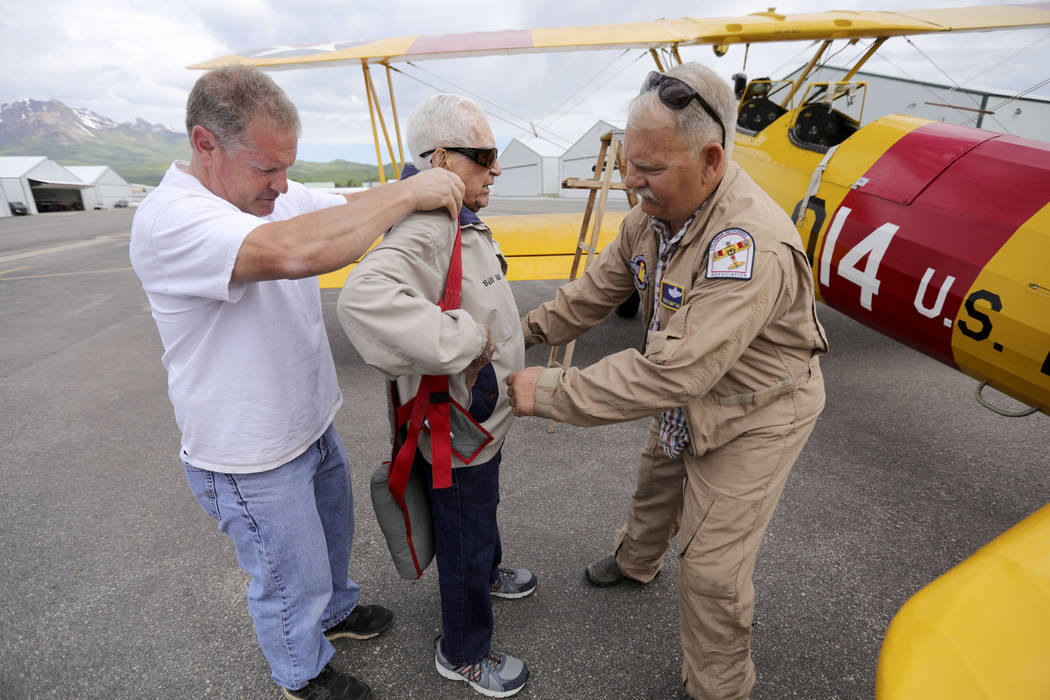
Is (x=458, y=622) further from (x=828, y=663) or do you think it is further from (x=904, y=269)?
(x=904, y=269)

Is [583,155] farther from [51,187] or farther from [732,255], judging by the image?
[51,187]

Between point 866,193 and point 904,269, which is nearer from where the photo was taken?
point 904,269

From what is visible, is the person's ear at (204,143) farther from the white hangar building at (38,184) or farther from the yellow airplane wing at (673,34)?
the white hangar building at (38,184)

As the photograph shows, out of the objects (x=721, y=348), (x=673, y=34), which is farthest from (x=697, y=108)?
(x=673, y=34)

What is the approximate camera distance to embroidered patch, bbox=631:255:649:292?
178 cm

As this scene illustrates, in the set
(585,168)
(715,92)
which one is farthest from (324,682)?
(585,168)

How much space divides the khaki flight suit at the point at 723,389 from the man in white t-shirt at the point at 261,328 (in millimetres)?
678

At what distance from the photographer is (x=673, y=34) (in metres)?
5.09

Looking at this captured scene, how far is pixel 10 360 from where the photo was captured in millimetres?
5664

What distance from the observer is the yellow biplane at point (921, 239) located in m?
0.97

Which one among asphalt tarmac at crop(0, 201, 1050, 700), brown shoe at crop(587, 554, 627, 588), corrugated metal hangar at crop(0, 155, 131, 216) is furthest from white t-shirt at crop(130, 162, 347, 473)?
corrugated metal hangar at crop(0, 155, 131, 216)

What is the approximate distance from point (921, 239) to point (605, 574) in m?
2.21

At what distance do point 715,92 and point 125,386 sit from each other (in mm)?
5717

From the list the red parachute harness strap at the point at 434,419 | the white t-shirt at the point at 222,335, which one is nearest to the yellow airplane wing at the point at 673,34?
the red parachute harness strap at the point at 434,419
